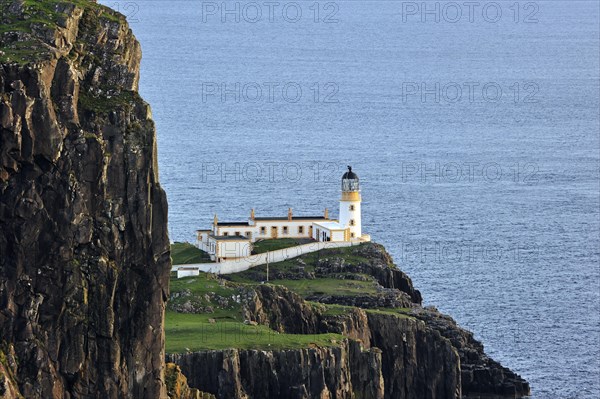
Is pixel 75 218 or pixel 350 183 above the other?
pixel 350 183

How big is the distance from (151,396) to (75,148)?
37.4 ft

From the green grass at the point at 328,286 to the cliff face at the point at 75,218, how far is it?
68531 millimetres

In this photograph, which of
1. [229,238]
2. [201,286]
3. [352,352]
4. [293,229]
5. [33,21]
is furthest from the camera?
[293,229]

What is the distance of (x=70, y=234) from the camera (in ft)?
289

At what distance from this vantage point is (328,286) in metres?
164

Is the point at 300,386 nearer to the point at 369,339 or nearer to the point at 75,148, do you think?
the point at 369,339

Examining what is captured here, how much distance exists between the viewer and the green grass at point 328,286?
16038 centimetres

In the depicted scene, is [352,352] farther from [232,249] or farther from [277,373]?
[232,249]

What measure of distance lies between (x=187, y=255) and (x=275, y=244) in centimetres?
804

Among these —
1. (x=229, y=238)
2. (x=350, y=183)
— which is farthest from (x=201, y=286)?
(x=350, y=183)

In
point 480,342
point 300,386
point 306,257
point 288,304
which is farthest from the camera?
point 306,257

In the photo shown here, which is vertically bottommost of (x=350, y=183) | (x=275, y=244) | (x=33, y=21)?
(x=275, y=244)

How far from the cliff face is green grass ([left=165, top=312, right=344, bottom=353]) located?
117ft

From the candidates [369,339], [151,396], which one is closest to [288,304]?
[369,339]
